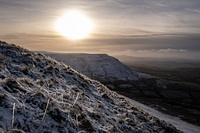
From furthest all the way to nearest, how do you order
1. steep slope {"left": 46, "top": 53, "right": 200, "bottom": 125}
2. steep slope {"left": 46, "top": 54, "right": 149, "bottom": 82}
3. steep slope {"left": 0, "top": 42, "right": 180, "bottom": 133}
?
steep slope {"left": 46, "top": 54, "right": 149, "bottom": 82} < steep slope {"left": 46, "top": 53, "right": 200, "bottom": 125} < steep slope {"left": 0, "top": 42, "right": 180, "bottom": 133}

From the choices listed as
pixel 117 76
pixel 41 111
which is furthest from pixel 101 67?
pixel 41 111

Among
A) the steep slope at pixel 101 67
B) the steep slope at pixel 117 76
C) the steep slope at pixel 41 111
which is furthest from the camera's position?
the steep slope at pixel 101 67

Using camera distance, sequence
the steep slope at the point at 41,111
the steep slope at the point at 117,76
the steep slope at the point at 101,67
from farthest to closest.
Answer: the steep slope at the point at 101,67, the steep slope at the point at 117,76, the steep slope at the point at 41,111

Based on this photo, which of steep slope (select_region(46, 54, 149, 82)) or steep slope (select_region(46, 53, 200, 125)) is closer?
steep slope (select_region(46, 53, 200, 125))

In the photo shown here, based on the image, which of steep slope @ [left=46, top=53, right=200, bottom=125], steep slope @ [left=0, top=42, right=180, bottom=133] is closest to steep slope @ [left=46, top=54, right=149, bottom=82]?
steep slope @ [left=46, top=53, right=200, bottom=125]

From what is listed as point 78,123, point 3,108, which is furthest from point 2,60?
point 78,123

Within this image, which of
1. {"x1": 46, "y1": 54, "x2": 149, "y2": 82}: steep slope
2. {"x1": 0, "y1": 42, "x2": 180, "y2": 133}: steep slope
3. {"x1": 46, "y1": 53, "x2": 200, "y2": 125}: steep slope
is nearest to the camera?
{"x1": 0, "y1": 42, "x2": 180, "y2": 133}: steep slope

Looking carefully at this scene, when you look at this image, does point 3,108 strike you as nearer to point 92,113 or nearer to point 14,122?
point 14,122

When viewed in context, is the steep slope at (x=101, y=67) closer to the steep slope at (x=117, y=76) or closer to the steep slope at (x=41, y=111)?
the steep slope at (x=117, y=76)

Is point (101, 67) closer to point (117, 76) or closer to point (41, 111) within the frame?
point (117, 76)

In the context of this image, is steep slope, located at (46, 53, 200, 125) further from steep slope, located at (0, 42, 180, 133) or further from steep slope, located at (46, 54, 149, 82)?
steep slope, located at (0, 42, 180, 133)

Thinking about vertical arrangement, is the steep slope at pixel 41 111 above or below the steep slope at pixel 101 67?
above

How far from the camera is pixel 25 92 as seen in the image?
7.63m

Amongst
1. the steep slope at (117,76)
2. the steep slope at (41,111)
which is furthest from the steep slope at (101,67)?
the steep slope at (41,111)
